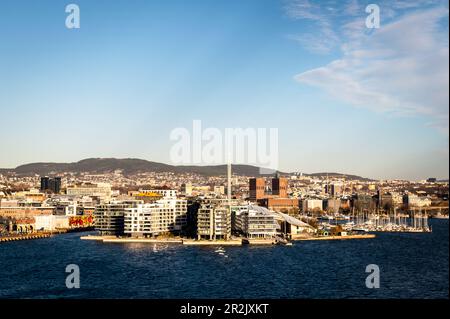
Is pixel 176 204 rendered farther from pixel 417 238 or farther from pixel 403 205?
pixel 403 205

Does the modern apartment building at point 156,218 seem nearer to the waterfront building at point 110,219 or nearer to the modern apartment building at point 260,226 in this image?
the waterfront building at point 110,219

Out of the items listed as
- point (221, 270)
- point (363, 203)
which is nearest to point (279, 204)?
point (363, 203)

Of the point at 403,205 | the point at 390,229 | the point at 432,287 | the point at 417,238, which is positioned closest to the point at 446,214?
the point at 403,205

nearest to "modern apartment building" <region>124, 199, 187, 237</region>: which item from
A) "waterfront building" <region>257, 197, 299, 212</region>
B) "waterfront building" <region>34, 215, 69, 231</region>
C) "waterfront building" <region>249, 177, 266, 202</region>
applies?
"waterfront building" <region>34, 215, 69, 231</region>

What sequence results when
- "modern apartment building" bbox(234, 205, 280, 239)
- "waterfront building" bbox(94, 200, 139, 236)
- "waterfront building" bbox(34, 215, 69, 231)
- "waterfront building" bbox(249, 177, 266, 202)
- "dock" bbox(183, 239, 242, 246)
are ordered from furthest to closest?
"waterfront building" bbox(249, 177, 266, 202), "waterfront building" bbox(34, 215, 69, 231), "waterfront building" bbox(94, 200, 139, 236), "modern apartment building" bbox(234, 205, 280, 239), "dock" bbox(183, 239, 242, 246)

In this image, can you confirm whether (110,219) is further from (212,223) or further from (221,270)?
(221,270)

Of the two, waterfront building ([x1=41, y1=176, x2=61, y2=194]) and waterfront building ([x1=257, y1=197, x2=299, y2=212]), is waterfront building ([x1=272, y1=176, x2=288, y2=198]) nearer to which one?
waterfront building ([x1=257, y1=197, x2=299, y2=212])

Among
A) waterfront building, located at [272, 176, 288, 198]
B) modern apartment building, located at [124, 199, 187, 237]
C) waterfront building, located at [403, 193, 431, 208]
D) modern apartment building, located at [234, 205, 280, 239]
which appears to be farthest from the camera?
waterfront building, located at [403, 193, 431, 208]
